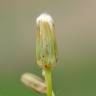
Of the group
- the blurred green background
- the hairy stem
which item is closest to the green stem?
the hairy stem

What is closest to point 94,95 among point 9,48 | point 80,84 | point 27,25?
point 80,84

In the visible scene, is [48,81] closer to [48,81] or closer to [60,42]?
[48,81]

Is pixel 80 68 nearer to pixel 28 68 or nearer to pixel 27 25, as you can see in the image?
pixel 28 68

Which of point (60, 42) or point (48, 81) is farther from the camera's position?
point (60, 42)

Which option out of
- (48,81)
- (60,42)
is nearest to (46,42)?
(48,81)

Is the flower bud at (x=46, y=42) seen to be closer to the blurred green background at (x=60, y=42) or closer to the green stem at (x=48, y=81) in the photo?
the green stem at (x=48, y=81)

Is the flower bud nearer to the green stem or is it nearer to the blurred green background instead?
the green stem

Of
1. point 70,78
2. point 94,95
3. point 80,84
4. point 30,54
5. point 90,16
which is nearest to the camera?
point 94,95
